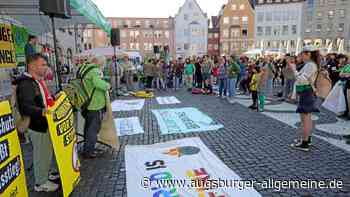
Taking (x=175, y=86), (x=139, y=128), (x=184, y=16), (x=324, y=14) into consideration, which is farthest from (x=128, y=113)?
(x=324, y=14)

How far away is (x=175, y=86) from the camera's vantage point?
16578mm

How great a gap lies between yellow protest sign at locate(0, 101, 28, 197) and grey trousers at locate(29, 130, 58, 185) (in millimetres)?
528

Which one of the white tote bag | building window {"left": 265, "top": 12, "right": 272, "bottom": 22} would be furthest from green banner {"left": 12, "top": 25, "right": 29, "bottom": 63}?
building window {"left": 265, "top": 12, "right": 272, "bottom": 22}

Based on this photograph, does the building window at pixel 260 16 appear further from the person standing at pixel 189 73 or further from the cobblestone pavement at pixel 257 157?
the cobblestone pavement at pixel 257 157

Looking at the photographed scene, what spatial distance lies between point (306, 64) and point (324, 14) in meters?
60.5

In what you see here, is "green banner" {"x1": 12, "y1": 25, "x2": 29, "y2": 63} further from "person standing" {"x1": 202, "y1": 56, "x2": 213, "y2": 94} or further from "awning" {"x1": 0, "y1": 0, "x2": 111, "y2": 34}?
"person standing" {"x1": 202, "y1": 56, "x2": 213, "y2": 94}

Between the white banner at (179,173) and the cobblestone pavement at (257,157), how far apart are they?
0.53 feet

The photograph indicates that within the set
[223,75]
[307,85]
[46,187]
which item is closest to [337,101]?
[307,85]

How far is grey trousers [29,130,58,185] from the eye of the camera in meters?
3.45

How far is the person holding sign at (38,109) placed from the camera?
10.6ft

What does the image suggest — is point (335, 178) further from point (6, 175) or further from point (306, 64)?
point (6, 175)

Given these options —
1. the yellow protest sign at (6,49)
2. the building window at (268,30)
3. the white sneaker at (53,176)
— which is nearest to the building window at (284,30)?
the building window at (268,30)

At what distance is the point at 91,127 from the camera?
15.5 feet

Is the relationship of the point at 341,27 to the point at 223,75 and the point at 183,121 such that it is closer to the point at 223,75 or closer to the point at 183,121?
the point at 223,75
